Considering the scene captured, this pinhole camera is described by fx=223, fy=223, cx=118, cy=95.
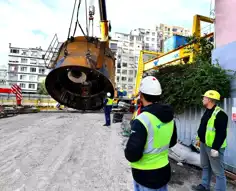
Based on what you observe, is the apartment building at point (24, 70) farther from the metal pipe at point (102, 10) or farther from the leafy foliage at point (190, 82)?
the leafy foliage at point (190, 82)

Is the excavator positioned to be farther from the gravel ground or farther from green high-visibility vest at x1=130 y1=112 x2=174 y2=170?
green high-visibility vest at x1=130 y1=112 x2=174 y2=170

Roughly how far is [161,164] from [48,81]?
226 cm

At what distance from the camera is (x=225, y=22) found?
5.40 m

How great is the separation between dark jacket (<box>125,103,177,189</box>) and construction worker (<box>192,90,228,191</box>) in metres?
1.45

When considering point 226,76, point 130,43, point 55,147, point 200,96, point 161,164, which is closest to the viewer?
point 161,164

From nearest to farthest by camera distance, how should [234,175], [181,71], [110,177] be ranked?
[110,177] → [234,175] → [181,71]

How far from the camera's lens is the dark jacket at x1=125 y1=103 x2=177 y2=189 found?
6.14ft

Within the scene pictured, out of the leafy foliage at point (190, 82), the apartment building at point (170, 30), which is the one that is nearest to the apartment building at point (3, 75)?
the leafy foliage at point (190, 82)

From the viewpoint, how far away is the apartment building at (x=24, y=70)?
2383 inches

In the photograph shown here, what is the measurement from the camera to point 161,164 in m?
2.06

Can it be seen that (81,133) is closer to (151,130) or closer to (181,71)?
(181,71)

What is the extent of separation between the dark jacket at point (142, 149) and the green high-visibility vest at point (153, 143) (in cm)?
4

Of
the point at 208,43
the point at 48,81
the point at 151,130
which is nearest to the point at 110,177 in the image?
the point at 48,81

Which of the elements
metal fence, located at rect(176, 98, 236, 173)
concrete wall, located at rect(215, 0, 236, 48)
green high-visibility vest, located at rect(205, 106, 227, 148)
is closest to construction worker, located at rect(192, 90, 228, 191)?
green high-visibility vest, located at rect(205, 106, 227, 148)
